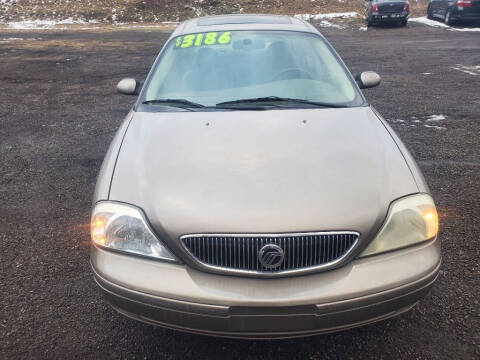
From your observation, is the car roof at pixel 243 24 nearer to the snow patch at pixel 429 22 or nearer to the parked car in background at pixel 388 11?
the parked car in background at pixel 388 11

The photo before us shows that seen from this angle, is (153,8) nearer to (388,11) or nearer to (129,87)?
(388,11)

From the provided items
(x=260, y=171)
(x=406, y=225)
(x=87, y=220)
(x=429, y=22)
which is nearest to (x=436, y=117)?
(x=406, y=225)

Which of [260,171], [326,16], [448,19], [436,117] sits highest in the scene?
[260,171]

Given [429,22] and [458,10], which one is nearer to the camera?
[458,10]

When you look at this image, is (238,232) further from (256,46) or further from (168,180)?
(256,46)

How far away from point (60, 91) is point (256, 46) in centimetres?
601

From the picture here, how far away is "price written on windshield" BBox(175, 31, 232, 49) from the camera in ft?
11.0

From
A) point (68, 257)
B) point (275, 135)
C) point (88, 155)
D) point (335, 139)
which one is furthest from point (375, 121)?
point (88, 155)

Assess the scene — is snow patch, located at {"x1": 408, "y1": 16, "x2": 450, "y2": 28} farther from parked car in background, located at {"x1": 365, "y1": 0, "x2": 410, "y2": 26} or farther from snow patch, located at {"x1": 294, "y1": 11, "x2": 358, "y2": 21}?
snow patch, located at {"x1": 294, "y1": 11, "x2": 358, "y2": 21}

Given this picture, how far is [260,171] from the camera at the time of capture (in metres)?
2.13

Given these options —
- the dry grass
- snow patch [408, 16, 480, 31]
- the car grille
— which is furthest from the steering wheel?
the dry grass

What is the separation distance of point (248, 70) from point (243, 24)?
0.70m

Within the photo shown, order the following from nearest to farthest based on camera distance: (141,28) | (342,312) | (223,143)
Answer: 1. (342,312)
2. (223,143)
3. (141,28)

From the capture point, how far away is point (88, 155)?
491 cm
